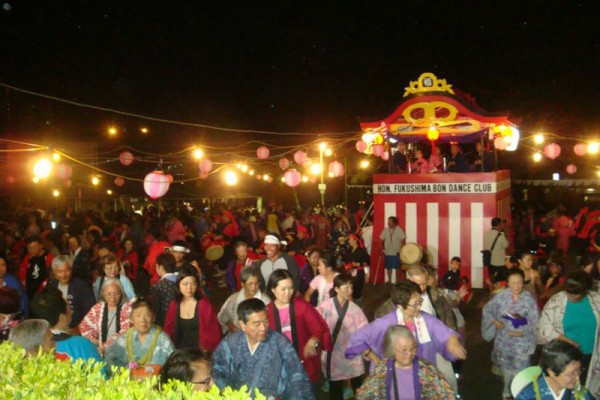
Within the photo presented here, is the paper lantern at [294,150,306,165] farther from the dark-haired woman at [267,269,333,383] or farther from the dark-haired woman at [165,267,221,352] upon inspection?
the dark-haired woman at [267,269,333,383]

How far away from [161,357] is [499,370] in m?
3.48

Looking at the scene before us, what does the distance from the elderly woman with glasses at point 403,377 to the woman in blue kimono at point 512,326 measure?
2.25 metres

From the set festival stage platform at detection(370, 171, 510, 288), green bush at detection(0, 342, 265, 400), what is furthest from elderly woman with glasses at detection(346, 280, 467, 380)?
festival stage platform at detection(370, 171, 510, 288)

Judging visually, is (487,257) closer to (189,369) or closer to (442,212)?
(442,212)

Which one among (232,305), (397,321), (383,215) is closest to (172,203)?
(383,215)

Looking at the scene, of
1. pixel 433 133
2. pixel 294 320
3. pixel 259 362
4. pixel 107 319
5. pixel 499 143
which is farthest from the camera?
pixel 499 143

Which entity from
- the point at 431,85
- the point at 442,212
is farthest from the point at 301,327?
the point at 431,85

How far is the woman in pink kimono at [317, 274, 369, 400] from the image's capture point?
17.8 ft

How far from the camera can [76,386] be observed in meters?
2.73

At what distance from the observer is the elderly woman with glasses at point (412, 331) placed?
427cm

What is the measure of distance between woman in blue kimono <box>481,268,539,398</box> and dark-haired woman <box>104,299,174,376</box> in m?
3.22

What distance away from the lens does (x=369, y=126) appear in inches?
516

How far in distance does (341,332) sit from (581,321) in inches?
85.6

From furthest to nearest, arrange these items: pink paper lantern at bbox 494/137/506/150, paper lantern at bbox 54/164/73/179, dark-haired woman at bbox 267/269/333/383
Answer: paper lantern at bbox 54/164/73/179, pink paper lantern at bbox 494/137/506/150, dark-haired woman at bbox 267/269/333/383
